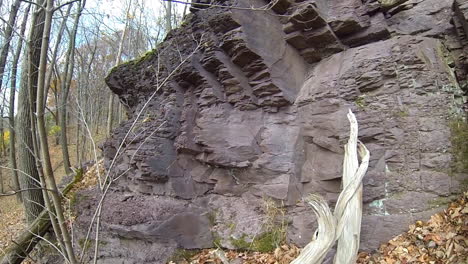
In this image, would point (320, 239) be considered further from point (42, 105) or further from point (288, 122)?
point (42, 105)

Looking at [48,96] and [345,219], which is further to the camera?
[48,96]

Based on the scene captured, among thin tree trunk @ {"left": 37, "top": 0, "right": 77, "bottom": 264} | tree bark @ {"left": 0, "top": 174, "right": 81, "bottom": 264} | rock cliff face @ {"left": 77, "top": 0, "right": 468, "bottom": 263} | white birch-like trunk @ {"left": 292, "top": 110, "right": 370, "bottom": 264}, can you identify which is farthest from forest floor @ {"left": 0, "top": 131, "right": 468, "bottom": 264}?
tree bark @ {"left": 0, "top": 174, "right": 81, "bottom": 264}

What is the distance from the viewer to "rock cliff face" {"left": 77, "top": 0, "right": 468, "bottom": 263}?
4.11 meters

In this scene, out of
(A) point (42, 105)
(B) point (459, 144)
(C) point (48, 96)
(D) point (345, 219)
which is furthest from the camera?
(C) point (48, 96)

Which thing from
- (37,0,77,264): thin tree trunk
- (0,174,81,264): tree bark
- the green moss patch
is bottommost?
(0,174,81,264): tree bark

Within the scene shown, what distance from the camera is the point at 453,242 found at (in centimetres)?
327

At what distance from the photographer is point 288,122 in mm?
5203

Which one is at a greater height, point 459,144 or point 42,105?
point 42,105

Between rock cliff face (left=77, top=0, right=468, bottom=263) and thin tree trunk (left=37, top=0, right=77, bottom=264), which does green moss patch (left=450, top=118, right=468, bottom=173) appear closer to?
rock cliff face (left=77, top=0, right=468, bottom=263)

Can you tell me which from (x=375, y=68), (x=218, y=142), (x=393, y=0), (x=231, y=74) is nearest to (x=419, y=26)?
(x=393, y=0)

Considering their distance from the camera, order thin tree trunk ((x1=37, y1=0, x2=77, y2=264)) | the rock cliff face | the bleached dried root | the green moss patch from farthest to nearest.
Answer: the rock cliff face, the green moss patch, the bleached dried root, thin tree trunk ((x1=37, y1=0, x2=77, y2=264))

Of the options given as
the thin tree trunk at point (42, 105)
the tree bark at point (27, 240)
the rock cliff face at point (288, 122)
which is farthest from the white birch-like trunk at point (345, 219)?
the tree bark at point (27, 240)

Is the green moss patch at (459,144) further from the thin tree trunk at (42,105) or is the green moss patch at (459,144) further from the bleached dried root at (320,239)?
the thin tree trunk at (42,105)

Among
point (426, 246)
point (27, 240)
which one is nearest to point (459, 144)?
point (426, 246)
